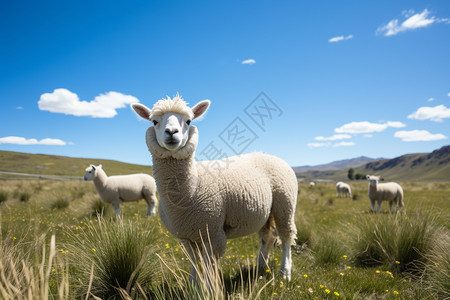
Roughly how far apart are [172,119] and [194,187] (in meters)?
0.93

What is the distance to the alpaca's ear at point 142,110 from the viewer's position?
3.46 meters

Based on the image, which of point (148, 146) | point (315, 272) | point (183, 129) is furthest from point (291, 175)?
point (148, 146)

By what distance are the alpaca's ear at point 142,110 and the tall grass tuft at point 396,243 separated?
4723 millimetres


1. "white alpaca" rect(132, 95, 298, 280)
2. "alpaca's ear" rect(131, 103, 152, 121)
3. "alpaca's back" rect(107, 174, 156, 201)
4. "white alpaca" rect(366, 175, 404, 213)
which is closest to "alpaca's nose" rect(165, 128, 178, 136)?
"white alpaca" rect(132, 95, 298, 280)

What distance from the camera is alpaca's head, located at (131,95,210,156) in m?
2.96

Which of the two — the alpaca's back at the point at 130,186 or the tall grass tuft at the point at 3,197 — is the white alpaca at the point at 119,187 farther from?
the tall grass tuft at the point at 3,197

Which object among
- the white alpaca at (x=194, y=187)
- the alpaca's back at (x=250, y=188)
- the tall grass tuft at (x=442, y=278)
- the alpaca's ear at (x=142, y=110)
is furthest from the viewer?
the alpaca's back at (x=250, y=188)

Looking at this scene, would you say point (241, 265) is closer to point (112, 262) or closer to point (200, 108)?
point (112, 262)

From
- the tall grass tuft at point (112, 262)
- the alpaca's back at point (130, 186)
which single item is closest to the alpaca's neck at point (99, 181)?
the alpaca's back at point (130, 186)

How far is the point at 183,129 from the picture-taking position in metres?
3.25

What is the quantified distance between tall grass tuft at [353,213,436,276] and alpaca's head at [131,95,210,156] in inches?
166

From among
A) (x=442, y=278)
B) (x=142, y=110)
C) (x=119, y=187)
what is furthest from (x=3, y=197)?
(x=442, y=278)

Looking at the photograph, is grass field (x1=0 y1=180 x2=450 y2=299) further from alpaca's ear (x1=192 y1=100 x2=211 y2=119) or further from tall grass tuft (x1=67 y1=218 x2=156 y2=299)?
alpaca's ear (x1=192 y1=100 x2=211 y2=119)

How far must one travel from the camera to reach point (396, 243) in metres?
4.74
